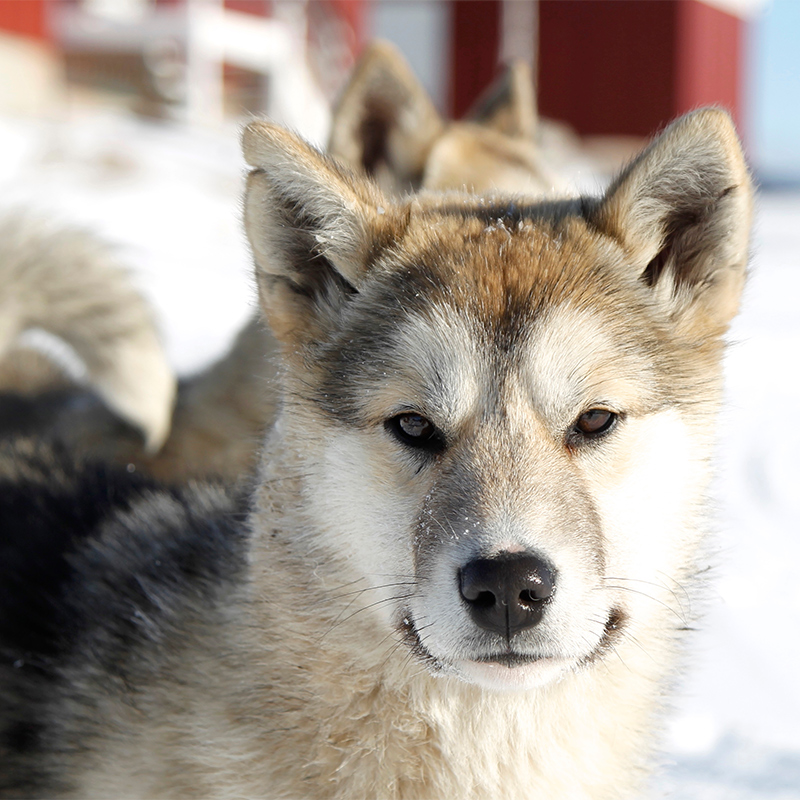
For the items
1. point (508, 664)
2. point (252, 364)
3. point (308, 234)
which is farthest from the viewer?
point (252, 364)

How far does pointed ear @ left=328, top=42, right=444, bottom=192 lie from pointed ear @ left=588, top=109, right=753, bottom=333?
221cm

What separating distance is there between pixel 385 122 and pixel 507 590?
3.21m

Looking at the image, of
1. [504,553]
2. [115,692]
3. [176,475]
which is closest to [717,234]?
[504,553]

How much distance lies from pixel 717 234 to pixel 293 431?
1.07 metres

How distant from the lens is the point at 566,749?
7.42 ft

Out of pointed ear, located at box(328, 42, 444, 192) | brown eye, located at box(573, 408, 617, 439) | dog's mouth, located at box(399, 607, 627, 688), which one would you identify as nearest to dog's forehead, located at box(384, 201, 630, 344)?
brown eye, located at box(573, 408, 617, 439)

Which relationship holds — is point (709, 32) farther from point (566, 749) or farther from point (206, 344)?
point (566, 749)

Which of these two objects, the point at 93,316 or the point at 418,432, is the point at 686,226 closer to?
the point at 418,432

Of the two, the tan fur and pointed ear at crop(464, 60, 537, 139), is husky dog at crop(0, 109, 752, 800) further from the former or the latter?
pointed ear at crop(464, 60, 537, 139)

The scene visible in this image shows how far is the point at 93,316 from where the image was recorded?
13.1 ft

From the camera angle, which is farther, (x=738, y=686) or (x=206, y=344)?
(x=206, y=344)

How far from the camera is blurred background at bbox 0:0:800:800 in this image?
3.67 meters

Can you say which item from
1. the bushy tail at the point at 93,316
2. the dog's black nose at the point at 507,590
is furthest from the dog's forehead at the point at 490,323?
the bushy tail at the point at 93,316

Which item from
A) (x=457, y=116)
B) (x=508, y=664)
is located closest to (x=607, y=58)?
(x=457, y=116)
